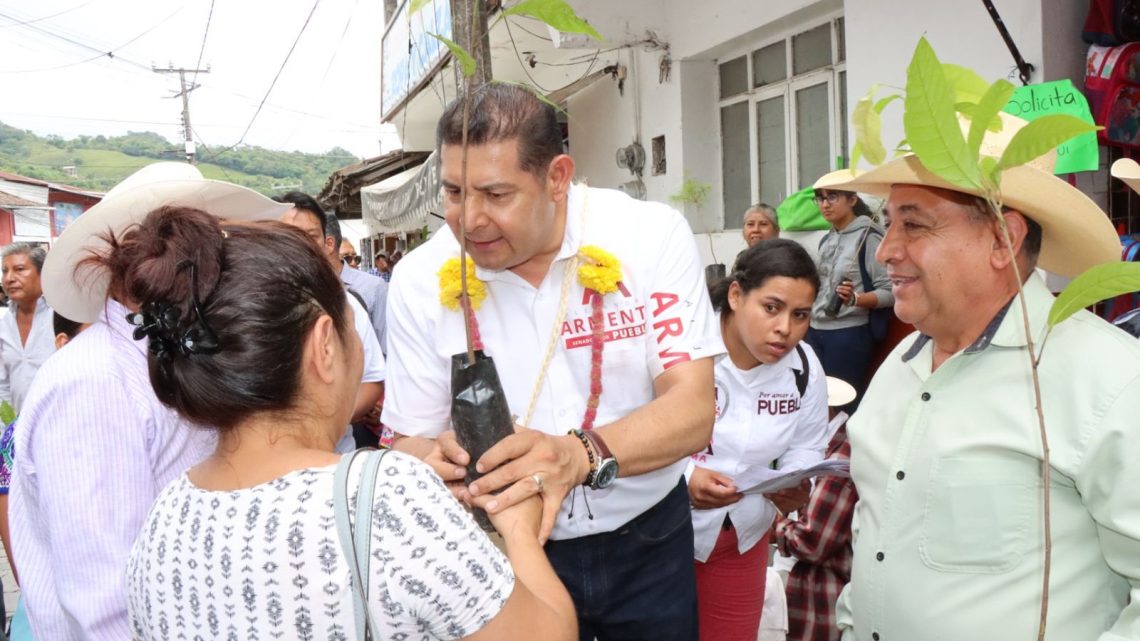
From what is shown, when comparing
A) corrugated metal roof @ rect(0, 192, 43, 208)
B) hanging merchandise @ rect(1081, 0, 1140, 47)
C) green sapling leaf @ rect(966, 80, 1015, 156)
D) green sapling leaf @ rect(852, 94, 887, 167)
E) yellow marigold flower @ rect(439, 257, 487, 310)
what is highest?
corrugated metal roof @ rect(0, 192, 43, 208)

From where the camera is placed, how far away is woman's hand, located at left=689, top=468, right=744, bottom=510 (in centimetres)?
273

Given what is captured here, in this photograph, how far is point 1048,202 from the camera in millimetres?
1802

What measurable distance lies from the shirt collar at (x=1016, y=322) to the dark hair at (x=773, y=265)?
1.19 m

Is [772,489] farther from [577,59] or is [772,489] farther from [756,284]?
[577,59]

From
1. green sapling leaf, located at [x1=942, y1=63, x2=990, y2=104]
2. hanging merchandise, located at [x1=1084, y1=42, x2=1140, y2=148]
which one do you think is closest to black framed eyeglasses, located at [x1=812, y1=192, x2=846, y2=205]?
hanging merchandise, located at [x1=1084, y1=42, x2=1140, y2=148]

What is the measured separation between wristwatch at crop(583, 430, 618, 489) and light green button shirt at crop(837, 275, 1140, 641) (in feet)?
2.09

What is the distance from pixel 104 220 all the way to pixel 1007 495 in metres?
2.14

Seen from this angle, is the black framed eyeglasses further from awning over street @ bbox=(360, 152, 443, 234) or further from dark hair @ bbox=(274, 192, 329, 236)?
dark hair @ bbox=(274, 192, 329, 236)

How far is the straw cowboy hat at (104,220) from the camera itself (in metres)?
2.09

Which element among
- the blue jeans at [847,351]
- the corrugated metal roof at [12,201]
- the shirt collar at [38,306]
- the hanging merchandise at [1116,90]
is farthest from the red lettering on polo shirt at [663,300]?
the corrugated metal roof at [12,201]

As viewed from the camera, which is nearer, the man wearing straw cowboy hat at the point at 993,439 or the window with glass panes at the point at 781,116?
the man wearing straw cowboy hat at the point at 993,439

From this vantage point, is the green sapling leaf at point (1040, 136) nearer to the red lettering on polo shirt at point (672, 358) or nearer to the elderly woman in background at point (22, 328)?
the red lettering on polo shirt at point (672, 358)

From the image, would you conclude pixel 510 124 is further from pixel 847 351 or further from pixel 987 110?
pixel 847 351

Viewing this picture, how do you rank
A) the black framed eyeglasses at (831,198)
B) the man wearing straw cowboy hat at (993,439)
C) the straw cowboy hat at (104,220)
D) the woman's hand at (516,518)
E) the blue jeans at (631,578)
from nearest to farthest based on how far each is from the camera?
the woman's hand at (516,518) < the man wearing straw cowboy hat at (993,439) < the straw cowboy hat at (104,220) < the blue jeans at (631,578) < the black framed eyeglasses at (831,198)
